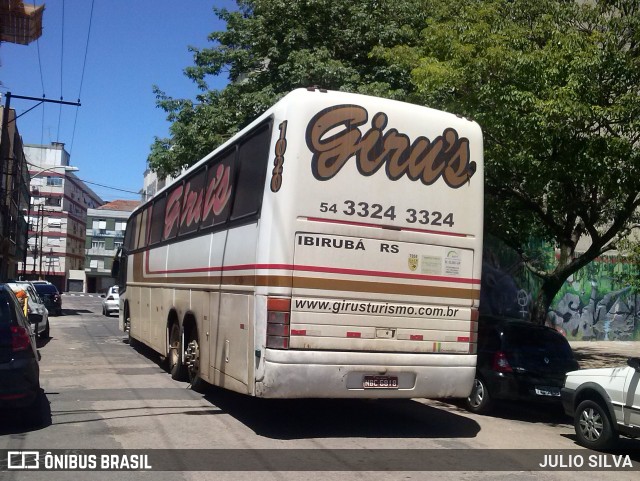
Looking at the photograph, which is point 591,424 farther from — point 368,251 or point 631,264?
point 631,264

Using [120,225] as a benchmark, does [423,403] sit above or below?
below

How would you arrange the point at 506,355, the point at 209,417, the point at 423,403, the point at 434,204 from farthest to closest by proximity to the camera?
the point at 423,403, the point at 506,355, the point at 209,417, the point at 434,204

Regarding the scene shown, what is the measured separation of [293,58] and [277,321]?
11958mm

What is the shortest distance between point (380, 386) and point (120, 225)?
98.7m

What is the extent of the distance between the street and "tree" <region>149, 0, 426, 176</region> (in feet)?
28.8

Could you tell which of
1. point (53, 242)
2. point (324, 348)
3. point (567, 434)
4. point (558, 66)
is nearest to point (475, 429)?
point (567, 434)

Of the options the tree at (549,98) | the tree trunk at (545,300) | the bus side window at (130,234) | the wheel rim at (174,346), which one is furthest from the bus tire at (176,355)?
the tree trunk at (545,300)

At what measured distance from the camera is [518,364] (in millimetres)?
10141

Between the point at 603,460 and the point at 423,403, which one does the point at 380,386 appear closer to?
the point at 603,460

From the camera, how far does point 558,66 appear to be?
1121 centimetres

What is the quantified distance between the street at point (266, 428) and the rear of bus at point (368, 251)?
2.40 feet

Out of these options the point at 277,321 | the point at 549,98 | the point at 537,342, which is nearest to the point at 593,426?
the point at 537,342

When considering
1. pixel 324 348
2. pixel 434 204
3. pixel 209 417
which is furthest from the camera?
pixel 209 417

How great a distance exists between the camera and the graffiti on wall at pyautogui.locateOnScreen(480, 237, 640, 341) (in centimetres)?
2267
